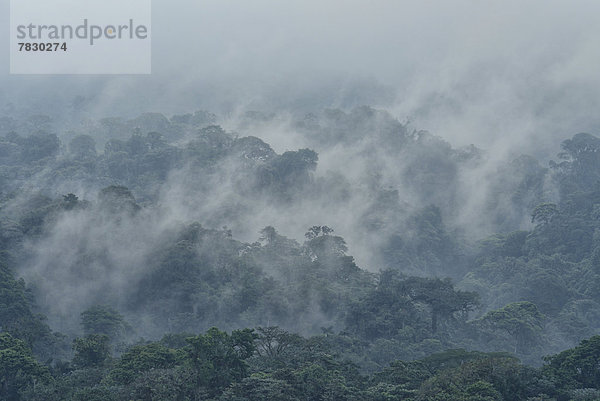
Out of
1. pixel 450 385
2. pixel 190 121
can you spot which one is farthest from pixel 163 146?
pixel 450 385

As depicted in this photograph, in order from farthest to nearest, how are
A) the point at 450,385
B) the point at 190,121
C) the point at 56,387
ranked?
1. the point at 190,121
2. the point at 56,387
3. the point at 450,385

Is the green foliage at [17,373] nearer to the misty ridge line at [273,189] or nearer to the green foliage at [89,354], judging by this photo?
the green foliage at [89,354]

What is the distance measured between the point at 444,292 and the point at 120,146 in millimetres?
60946

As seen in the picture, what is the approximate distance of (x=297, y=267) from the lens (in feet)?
253

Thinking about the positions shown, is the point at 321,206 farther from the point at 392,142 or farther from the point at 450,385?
the point at 450,385

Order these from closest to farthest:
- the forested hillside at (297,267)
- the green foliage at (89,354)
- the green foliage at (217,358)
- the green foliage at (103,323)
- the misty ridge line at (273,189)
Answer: the green foliage at (217,358) < the forested hillside at (297,267) < the green foliage at (89,354) < the green foliage at (103,323) < the misty ridge line at (273,189)

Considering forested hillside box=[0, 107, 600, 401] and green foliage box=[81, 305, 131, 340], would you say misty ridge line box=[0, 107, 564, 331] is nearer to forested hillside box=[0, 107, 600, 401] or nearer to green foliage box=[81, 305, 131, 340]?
forested hillside box=[0, 107, 600, 401]

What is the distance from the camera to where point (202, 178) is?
3900 inches

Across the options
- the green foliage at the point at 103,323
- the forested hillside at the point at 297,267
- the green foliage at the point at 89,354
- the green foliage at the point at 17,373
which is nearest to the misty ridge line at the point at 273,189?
the forested hillside at the point at 297,267

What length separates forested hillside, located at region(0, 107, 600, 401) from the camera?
1693 inches

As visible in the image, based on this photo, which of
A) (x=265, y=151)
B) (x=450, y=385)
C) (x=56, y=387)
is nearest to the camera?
(x=450, y=385)

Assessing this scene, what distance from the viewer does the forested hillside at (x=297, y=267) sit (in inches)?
1693

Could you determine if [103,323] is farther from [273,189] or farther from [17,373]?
[273,189]

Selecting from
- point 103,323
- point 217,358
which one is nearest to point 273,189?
point 103,323
